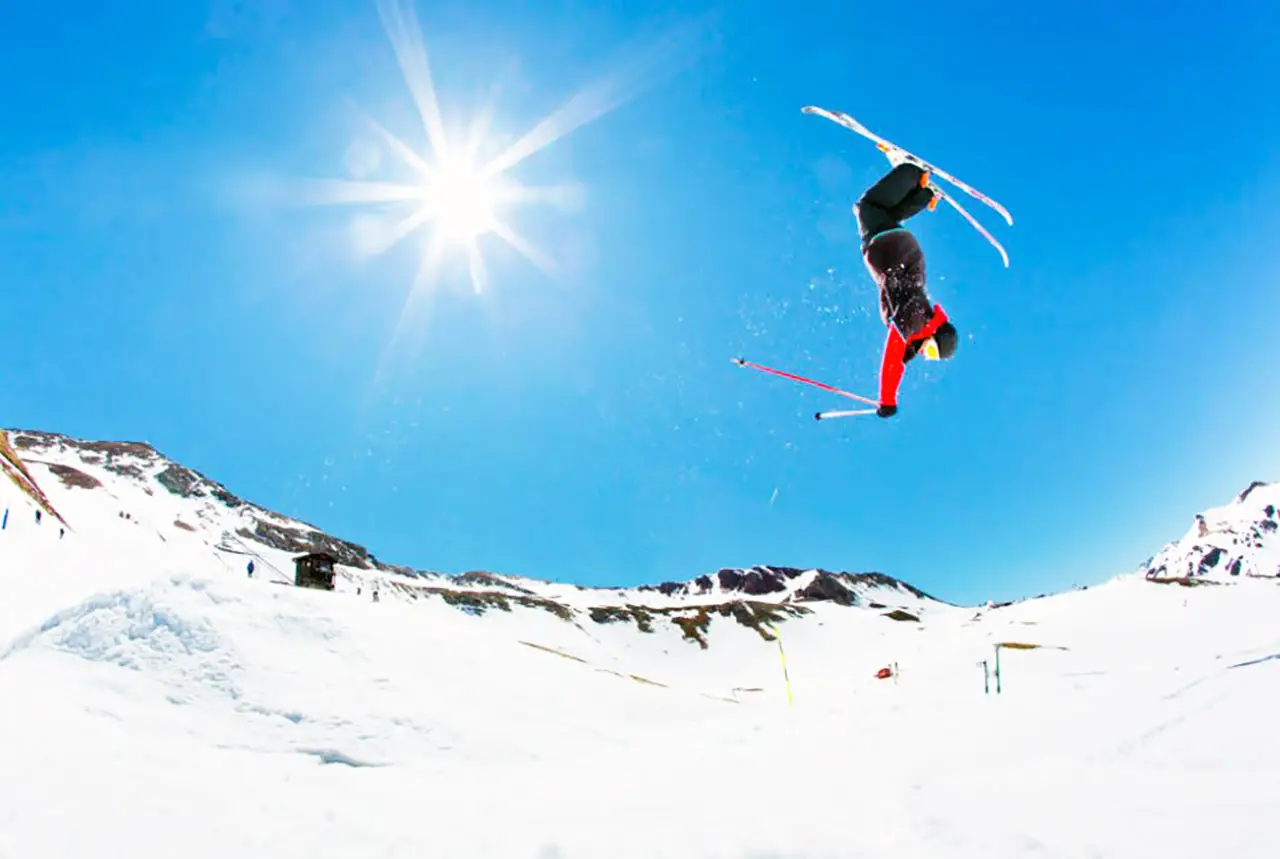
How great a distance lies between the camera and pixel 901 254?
904 centimetres

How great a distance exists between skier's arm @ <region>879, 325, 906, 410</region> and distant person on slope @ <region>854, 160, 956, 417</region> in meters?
0.18

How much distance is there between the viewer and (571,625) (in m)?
89.4

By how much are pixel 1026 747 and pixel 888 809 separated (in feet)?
13.2

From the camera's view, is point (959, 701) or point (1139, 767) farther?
point (959, 701)

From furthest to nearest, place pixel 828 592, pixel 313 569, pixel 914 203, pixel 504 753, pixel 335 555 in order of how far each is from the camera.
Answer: pixel 828 592 < pixel 335 555 < pixel 313 569 < pixel 504 753 < pixel 914 203

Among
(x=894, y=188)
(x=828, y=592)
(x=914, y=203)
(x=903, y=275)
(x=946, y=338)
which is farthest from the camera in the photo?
(x=828, y=592)

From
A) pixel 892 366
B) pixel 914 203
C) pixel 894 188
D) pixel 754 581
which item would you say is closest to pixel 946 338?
pixel 892 366

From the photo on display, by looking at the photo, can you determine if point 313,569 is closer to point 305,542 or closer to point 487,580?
point 305,542

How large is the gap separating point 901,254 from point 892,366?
186cm

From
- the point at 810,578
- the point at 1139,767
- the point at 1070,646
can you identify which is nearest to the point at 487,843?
the point at 1139,767

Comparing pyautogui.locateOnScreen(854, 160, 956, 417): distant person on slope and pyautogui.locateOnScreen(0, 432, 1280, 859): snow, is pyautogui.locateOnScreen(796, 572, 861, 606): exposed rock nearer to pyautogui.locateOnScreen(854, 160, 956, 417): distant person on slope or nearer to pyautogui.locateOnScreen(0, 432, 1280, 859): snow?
pyautogui.locateOnScreen(0, 432, 1280, 859): snow

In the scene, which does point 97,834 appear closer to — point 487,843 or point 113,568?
point 487,843

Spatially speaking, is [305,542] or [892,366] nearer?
[892,366]

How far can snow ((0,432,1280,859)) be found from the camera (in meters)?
5.83
